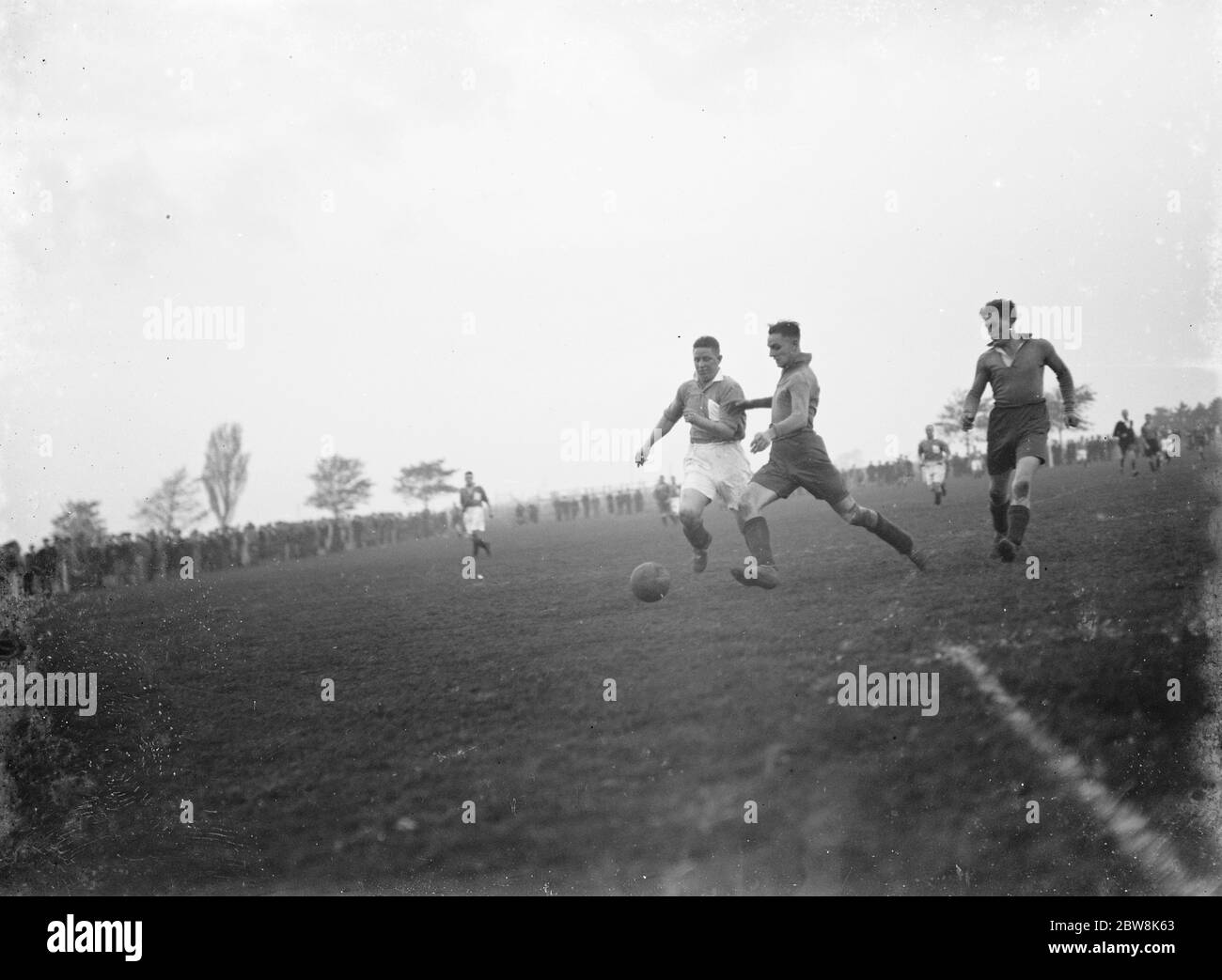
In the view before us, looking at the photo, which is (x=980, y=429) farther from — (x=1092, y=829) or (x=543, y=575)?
(x=543, y=575)

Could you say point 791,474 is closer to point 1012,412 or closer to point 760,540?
point 760,540

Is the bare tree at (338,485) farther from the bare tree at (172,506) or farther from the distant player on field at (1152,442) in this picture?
the distant player on field at (1152,442)

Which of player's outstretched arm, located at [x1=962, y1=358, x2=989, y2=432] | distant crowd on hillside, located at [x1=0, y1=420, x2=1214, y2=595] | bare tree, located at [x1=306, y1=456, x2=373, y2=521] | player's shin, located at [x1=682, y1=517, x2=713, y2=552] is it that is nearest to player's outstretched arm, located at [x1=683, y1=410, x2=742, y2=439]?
distant crowd on hillside, located at [x1=0, y1=420, x2=1214, y2=595]

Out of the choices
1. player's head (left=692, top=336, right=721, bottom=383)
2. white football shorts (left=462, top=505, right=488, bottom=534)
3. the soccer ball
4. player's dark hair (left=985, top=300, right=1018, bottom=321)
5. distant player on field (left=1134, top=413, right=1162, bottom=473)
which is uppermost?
player's dark hair (left=985, top=300, right=1018, bottom=321)

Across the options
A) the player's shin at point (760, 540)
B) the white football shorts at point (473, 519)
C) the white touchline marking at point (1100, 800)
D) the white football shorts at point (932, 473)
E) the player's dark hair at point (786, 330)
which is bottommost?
the white touchline marking at point (1100, 800)

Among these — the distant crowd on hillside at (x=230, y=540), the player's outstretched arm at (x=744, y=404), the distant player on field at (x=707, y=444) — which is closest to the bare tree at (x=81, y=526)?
the distant crowd on hillside at (x=230, y=540)

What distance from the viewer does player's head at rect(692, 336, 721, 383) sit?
4.48m

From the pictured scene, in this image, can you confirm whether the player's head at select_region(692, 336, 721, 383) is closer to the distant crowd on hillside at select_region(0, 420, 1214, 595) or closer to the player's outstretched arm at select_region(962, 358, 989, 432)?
the distant crowd on hillside at select_region(0, 420, 1214, 595)

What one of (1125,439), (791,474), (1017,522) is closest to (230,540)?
(791,474)

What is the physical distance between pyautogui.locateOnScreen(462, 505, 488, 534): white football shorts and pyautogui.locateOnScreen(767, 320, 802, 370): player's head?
2.04 metres

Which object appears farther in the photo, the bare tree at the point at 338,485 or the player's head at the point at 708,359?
the bare tree at the point at 338,485

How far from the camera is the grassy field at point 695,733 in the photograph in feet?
12.9

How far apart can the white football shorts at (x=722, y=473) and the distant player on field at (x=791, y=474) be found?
71 mm
